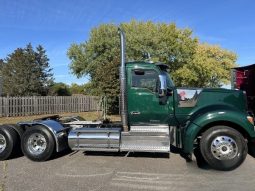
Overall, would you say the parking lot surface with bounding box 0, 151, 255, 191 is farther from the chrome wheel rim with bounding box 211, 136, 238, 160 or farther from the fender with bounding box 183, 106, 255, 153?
the fender with bounding box 183, 106, 255, 153

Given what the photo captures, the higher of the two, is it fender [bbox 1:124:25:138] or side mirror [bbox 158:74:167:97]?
side mirror [bbox 158:74:167:97]

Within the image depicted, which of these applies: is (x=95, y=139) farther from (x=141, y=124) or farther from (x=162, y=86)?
(x=162, y=86)

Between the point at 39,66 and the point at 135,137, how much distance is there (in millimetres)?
39528

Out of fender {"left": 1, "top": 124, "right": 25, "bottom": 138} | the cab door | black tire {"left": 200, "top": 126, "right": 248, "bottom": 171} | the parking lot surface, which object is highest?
the cab door

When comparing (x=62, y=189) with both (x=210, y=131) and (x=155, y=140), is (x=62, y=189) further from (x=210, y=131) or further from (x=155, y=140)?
(x=210, y=131)

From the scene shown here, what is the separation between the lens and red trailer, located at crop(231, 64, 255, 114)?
1067cm

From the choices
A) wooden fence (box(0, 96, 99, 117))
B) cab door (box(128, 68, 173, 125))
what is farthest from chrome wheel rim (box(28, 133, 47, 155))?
wooden fence (box(0, 96, 99, 117))

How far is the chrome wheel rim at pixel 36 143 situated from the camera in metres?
9.40

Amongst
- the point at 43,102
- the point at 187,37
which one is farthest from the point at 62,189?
the point at 187,37

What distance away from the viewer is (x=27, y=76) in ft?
146

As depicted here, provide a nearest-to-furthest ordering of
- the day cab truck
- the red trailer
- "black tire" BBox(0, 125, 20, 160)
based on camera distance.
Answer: the day cab truck < "black tire" BBox(0, 125, 20, 160) < the red trailer

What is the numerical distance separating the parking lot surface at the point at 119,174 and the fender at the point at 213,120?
64 cm

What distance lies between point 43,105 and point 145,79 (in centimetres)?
2314

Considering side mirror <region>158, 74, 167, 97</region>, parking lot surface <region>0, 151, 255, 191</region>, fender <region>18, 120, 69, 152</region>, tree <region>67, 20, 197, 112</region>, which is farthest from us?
tree <region>67, 20, 197, 112</region>
